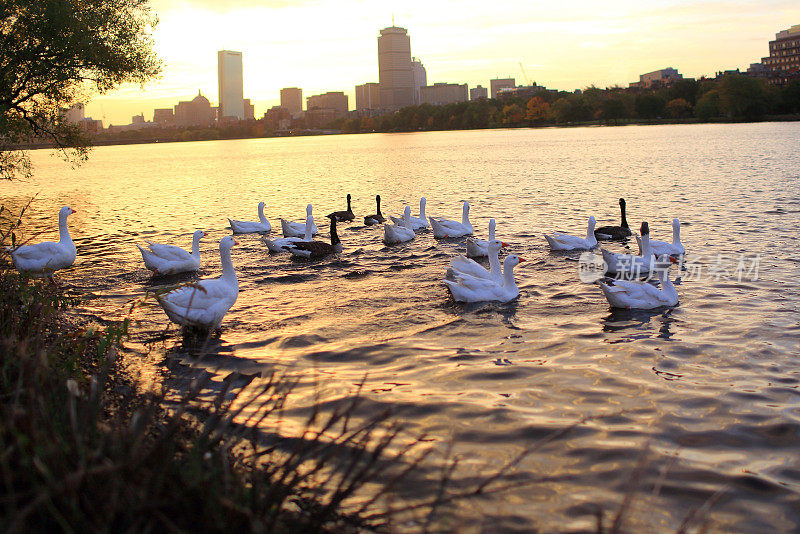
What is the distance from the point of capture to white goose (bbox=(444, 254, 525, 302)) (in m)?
9.73

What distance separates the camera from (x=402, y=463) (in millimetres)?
4996

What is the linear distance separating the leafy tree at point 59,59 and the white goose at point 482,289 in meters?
18.0

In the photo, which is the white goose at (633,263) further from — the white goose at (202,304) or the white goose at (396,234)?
the white goose at (202,304)

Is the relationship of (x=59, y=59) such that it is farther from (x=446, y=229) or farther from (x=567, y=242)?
(x=567, y=242)

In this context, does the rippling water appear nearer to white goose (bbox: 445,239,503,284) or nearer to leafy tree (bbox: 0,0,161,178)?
A: white goose (bbox: 445,239,503,284)

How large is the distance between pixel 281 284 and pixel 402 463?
23.7 ft

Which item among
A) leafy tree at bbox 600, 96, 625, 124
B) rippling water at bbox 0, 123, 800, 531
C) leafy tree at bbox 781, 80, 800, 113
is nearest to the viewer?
rippling water at bbox 0, 123, 800, 531

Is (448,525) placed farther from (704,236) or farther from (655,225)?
(655,225)

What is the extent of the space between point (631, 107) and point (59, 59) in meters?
149

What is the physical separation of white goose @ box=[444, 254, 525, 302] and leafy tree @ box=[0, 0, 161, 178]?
18.0m

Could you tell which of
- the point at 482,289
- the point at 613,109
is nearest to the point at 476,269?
the point at 482,289

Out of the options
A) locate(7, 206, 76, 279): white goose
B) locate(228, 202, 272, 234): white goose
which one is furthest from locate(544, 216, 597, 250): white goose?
locate(7, 206, 76, 279): white goose

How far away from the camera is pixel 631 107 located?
150375mm

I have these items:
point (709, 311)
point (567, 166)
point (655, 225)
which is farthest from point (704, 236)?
point (567, 166)
